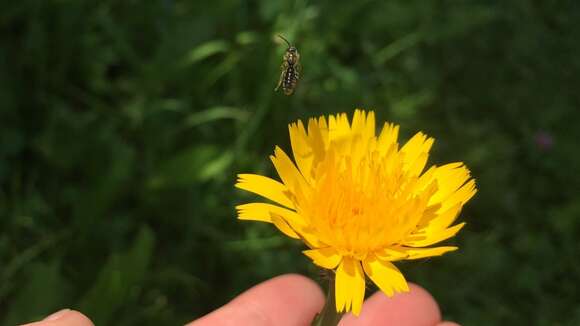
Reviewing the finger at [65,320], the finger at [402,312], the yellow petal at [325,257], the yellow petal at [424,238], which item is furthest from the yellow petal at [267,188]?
the finger at [402,312]

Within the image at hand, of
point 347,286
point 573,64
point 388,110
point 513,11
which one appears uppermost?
point 513,11

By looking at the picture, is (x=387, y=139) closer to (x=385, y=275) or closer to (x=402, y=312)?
(x=385, y=275)

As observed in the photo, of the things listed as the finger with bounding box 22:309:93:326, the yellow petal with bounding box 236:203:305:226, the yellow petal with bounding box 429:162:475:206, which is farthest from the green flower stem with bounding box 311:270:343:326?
the finger with bounding box 22:309:93:326

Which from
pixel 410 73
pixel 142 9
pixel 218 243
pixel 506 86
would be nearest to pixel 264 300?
pixel 218 243

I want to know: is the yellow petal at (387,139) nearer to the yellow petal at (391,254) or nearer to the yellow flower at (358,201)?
the yellow flower at (358,201)

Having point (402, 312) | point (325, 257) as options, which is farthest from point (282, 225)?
point (402, 312)

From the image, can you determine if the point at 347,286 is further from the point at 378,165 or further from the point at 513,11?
the point at 513,11

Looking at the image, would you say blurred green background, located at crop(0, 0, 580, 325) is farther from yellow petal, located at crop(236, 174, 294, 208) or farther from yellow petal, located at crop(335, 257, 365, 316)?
yellow petal, located at crop(335, 257, 365, 316)
